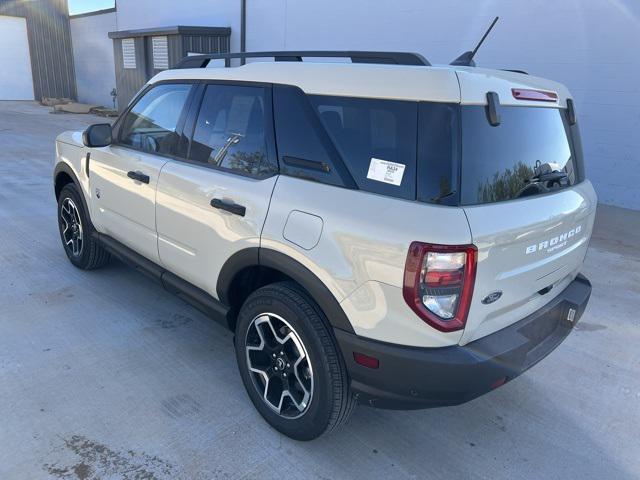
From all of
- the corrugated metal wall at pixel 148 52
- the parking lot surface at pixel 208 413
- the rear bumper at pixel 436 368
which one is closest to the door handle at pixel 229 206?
the rear bumper at pixel 436 368

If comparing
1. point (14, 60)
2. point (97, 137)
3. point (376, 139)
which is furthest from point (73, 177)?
point (14, 60)

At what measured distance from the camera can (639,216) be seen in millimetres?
7367

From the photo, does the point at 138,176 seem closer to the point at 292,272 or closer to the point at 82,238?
the point at 82,238

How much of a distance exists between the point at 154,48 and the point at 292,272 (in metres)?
15.0

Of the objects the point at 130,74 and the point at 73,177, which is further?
the point at 130,74

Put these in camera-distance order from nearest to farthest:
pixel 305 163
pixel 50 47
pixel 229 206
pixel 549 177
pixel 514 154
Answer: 1. pixel 514 154
2. pixel 305 163
3. pixel 549 177
4. pixel 229 206
5. pixel 50 47

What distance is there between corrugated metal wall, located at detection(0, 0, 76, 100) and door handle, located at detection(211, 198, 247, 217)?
82.8ft

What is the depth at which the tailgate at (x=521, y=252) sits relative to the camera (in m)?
1.96

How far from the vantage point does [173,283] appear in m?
3.15

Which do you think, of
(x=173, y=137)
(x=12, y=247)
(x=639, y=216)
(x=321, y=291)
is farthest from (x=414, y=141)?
(x=639, y=216)

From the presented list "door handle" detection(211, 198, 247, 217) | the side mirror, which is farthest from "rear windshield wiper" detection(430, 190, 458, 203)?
the side mirror

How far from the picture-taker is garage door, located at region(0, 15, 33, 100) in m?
22.6

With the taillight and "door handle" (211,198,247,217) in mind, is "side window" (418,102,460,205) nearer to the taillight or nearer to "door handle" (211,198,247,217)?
the taillight

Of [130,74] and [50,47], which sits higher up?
[50,47]
